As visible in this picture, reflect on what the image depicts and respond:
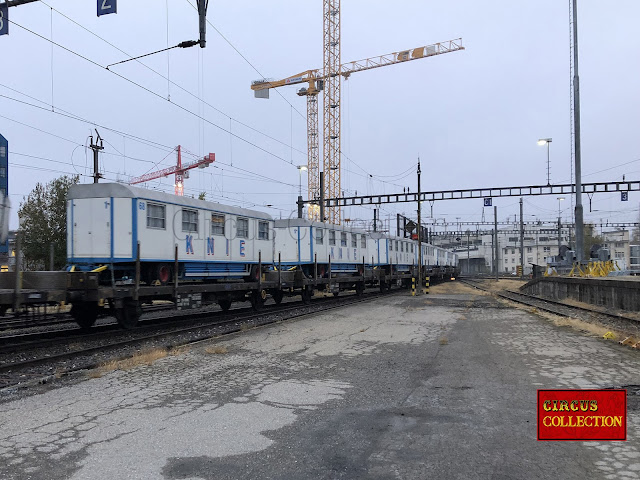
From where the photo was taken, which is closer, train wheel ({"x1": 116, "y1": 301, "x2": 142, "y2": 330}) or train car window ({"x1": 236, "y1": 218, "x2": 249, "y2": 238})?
train wheel ({"x1": 116, "y1": 301, "x2": 142, "y2": 330})

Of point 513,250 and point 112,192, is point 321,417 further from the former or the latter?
point 513,250

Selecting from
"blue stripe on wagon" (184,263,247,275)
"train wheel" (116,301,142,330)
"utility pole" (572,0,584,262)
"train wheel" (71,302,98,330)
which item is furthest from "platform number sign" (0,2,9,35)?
"utility pole" (572,0,584,262)

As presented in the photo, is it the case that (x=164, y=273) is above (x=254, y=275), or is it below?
above

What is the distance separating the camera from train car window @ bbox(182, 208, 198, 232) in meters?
→ 13.7

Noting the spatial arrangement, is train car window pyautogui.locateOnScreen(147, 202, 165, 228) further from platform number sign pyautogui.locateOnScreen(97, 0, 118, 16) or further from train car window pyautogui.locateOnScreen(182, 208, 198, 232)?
platform number sign pyautogui.locateOnScreen(97, 0, 118, 16)

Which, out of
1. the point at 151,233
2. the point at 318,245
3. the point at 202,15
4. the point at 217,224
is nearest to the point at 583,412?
the point at 202,15

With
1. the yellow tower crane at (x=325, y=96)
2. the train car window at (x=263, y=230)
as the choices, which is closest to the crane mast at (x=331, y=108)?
the yellow tower crane at (x=325, y=96)

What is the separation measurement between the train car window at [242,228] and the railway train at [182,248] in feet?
0.11

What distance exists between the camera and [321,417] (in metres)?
4.96

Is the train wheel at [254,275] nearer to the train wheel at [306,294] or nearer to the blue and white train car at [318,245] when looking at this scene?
the blue and white train car at [318,245]

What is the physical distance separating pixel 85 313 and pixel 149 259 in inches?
76.9

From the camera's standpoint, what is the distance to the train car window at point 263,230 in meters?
17.5

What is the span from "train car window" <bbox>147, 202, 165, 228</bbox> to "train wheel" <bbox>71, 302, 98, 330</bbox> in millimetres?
2366

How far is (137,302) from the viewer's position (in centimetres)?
1199
